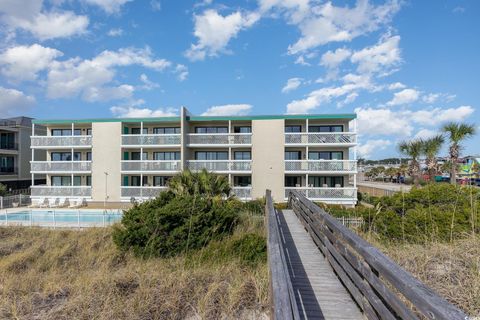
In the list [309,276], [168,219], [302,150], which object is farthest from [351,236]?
[302,150]

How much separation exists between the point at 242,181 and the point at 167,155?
785cm

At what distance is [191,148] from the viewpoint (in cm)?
2548

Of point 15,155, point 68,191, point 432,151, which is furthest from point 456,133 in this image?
point 15,155

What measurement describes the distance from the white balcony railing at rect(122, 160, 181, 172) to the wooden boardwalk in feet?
60.6

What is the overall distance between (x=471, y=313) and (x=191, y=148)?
23.8m

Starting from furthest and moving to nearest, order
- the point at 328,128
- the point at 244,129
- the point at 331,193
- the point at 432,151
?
the point at 432,151
the point at 244,129
the point at 328,128
the point at 331,193

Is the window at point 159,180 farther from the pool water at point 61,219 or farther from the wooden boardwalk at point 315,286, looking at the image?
the wooden boardwalk at point 315,286

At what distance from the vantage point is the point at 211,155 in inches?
1019

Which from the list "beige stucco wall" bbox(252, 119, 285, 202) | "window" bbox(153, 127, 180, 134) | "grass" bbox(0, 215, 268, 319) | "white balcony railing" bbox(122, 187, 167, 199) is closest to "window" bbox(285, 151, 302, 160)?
"beige stucco wall" bbox(252, 119, 285, 202)

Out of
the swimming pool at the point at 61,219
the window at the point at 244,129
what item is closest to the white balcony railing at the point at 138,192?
the swimming pool at the point at 61,219

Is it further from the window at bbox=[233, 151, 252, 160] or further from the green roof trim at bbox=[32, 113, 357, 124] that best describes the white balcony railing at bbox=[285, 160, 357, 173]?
the window at bbox=[233, 151, 252, 160]

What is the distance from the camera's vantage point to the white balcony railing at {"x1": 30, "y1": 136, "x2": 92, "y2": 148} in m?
25.2

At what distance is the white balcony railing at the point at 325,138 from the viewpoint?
2300 centimetres

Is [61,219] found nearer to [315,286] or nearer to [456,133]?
[315,286]
